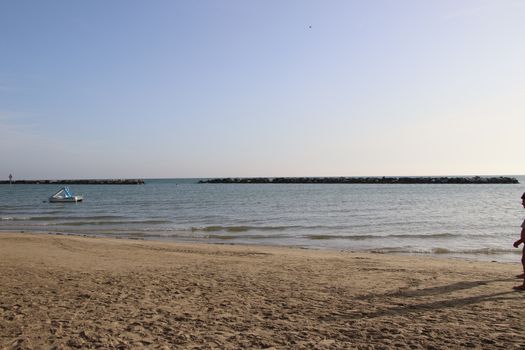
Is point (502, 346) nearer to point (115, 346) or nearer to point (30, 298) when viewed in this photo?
point (115, 346)

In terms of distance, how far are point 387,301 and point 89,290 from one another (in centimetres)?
546

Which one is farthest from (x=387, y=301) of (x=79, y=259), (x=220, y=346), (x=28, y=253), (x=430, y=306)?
(x=28, y=253)

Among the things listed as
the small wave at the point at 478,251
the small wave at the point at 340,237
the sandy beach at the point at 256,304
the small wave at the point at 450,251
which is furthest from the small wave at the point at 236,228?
the sandy beach at the point at 256,304

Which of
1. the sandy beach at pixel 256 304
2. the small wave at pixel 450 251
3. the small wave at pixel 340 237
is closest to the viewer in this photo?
the sandy beach at pixel 256 304

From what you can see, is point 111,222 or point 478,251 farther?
point 111,222

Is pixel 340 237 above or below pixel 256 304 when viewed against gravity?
below

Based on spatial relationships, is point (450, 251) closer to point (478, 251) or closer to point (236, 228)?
point (478, 251)

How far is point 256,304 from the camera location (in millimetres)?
7316

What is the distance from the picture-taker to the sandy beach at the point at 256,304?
18.4 feet

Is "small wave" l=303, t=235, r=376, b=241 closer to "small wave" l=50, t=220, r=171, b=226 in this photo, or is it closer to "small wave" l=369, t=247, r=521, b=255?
"small wave" l=369, t=247, r=521, b=255

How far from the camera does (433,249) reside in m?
15.9

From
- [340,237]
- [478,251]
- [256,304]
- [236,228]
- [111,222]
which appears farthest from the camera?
[111,222]

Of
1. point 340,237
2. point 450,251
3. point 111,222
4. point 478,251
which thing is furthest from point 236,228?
point 478,251

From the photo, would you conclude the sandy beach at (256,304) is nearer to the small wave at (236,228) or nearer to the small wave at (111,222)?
the small wave at (236,228)
